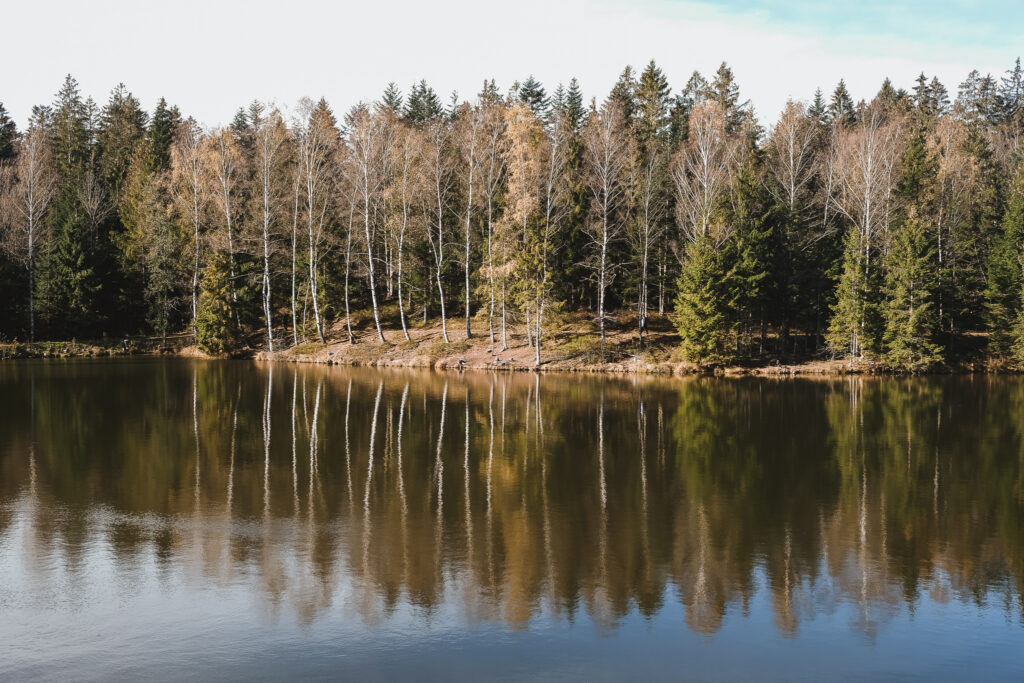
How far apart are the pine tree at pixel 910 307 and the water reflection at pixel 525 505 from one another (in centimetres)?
1498

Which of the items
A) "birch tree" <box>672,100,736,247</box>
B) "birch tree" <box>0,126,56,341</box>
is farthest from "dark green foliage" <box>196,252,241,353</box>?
"birch tree" <box>672,100,736,247</box>

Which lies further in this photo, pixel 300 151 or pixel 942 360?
pixel 300 151

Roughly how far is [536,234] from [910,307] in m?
22.0

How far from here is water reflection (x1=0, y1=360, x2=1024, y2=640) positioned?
13016 mm

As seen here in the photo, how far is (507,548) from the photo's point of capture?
49.1ft

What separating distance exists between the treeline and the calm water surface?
2240 centimetres

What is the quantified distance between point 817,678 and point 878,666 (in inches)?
37.7

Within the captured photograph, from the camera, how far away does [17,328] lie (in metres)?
59.8

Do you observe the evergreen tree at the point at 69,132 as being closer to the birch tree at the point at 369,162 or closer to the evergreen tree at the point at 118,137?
the evergreen tree at the point at 118,137

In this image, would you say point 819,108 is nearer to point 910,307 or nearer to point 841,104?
point 841,104

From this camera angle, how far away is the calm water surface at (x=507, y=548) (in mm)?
10875

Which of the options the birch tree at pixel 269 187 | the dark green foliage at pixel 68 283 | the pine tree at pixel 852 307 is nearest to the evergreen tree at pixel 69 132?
the dark green foliage at pixel 68 283

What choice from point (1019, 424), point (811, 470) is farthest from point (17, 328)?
point (1019, 424)

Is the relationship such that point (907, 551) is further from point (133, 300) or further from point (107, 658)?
point (133, 300)
